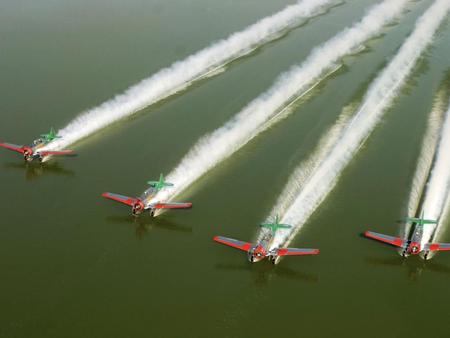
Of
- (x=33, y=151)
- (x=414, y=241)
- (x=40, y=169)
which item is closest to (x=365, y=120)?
(x=414, y=241)

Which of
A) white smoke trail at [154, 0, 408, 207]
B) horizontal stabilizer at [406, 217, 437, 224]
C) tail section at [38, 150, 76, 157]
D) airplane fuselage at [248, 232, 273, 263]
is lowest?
airplane fuselage at [248, 232, 273, 263]

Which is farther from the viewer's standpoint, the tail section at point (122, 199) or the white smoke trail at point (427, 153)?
the white smoke trail at point (427, 153)

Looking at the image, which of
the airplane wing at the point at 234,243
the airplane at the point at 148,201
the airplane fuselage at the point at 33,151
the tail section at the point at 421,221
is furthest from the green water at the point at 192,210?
the tail section at the point at 421,221

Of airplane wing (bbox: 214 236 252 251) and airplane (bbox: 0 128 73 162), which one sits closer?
airplane wing (bbox: 214 236 252 251)

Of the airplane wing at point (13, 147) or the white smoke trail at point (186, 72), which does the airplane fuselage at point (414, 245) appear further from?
the airplane wing at point (13, 147)

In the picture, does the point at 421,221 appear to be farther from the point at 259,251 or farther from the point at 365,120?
the point at 365,120

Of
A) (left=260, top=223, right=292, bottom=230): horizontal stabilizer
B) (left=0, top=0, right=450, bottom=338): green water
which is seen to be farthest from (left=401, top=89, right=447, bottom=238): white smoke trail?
(left=260, top=223, right=292, bottom=230): horizontal stabilizer

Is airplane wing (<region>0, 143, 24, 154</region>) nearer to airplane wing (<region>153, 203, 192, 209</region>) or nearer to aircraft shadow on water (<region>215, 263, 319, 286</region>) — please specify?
airplane wing (<region>153, 203, 192, 209</region>)
